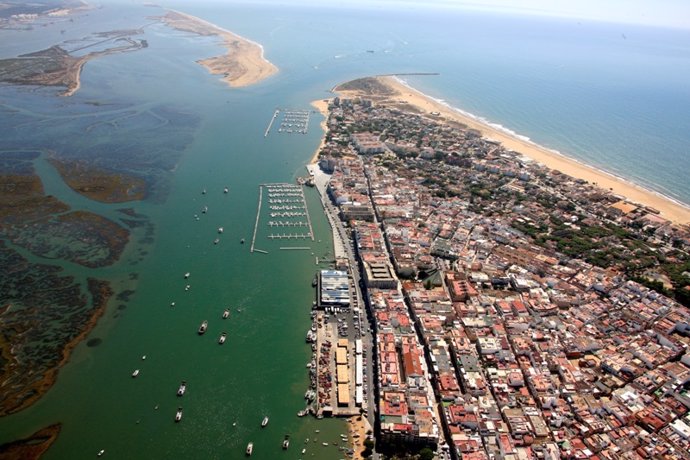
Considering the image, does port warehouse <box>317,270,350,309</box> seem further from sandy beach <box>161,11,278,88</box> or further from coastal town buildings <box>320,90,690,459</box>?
sandy beach <box>161,11,278,88</box>

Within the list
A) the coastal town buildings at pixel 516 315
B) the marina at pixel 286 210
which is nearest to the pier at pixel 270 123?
the coastal town buildings at pixel 516 315

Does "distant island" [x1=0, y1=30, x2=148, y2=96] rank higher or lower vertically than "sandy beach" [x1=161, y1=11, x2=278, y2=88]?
lower

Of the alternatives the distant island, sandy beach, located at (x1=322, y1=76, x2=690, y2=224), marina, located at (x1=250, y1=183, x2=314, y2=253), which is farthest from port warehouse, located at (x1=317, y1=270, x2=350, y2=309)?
the distant island

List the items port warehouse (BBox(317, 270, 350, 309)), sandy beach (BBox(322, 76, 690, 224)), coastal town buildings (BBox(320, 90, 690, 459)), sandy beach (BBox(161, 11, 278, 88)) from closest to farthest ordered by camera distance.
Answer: coastal town buildings (BBox(320, 90, 690, 459))
port warehouse (BBox(317, 270, 350, 309))
sandy beach (BBox(322, 76, 690, 224))
sandy beach (BBox(161, 11, 278, 88))

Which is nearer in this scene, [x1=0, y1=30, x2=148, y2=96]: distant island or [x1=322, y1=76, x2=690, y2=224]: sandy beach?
[x1=322, y1=76, x2=690, y2=224]: sandy beach

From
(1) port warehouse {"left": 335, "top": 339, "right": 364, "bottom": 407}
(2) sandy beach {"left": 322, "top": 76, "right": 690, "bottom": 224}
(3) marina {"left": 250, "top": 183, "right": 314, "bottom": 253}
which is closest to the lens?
(1) port warehouse {"left": 335, "top": 339, "right": 364, "bottom": 407}

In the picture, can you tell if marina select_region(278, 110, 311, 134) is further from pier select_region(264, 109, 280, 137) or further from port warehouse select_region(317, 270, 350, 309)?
port warehouse select_region(317, 270, 350, 309)

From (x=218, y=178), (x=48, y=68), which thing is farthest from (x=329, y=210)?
(x=48, y=68)

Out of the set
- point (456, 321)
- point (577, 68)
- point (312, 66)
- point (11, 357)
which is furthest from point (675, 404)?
point (577, 68)
